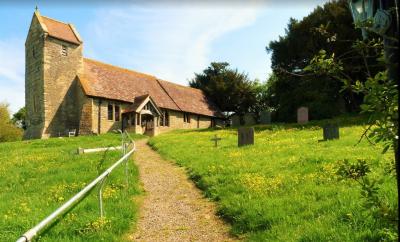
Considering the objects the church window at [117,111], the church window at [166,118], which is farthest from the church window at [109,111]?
the church window at [166,118]

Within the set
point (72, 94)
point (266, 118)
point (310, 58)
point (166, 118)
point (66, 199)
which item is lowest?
point (66, 199)

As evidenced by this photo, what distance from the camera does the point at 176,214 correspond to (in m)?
9.95

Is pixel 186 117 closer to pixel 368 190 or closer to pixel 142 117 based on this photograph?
pixel 142 117

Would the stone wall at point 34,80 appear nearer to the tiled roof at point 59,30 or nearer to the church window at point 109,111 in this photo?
the tiled roof at point 59,30

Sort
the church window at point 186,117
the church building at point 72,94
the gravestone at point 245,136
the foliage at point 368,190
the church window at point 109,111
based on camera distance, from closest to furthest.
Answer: the foliage at point 368,190
the gravestone at point 245,136
the church building at point 72,94
the church window at point 109,111
the church window at point 186,117

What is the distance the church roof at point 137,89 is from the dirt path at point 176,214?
3201 centimetres

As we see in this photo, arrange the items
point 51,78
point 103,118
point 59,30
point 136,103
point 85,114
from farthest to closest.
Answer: point 136,103, point 59,30, point 103,118, point 51,78, point 85,114

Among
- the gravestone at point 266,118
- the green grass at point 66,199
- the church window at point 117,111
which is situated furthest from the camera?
the church window at point 117,111

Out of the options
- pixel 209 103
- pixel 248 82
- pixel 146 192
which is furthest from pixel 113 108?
pixel 146 192

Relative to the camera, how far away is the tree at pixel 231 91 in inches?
2441

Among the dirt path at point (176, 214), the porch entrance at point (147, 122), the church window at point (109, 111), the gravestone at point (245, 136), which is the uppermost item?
the church window at point (109, 111)

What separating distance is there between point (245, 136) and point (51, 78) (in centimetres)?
2942

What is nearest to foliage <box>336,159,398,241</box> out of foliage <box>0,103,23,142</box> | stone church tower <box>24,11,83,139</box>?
stone church tower <box>24,11,83,139</box>

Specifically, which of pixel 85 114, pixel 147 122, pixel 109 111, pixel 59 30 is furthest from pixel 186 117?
pixel 59 30
